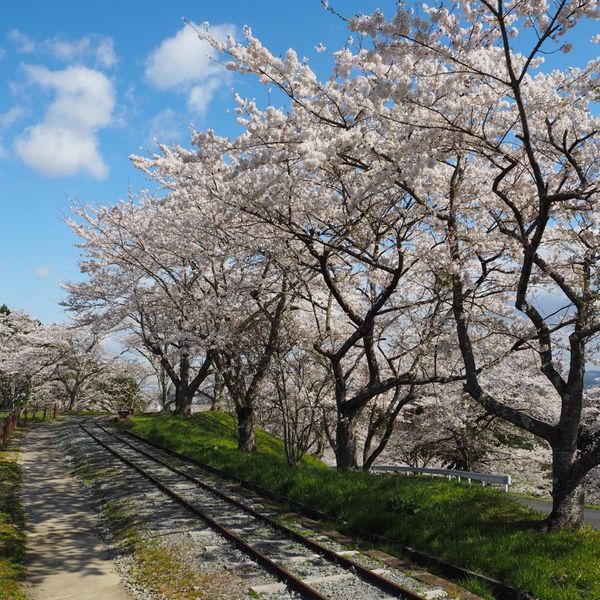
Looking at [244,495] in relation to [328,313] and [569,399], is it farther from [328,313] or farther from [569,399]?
[569,399]

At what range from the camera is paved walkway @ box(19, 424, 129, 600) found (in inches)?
323

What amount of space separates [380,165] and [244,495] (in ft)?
29.4

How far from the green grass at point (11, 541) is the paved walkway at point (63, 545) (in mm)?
174

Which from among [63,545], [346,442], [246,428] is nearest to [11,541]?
[63,545]

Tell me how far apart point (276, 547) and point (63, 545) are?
4291mm

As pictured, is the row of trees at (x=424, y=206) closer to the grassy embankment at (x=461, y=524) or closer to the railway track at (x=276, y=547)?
the grassy embankment at (x=461, y=524)

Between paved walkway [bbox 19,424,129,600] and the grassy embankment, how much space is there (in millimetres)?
4620

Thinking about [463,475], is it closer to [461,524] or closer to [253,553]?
[461,524]

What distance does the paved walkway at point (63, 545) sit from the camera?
323 inches

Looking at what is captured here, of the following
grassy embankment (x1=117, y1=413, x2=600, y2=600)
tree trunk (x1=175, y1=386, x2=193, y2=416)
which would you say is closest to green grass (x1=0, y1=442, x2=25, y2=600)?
grassy embankment (x1=117, y1=413, x2=600, y2=600)

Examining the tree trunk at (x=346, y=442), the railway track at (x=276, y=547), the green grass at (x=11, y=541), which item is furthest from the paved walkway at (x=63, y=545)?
the tree trunk at (x=346, y=442)

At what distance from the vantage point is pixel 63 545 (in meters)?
10.5

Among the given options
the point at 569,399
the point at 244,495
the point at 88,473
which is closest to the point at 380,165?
the point at 569,399

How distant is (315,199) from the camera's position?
1359cm
